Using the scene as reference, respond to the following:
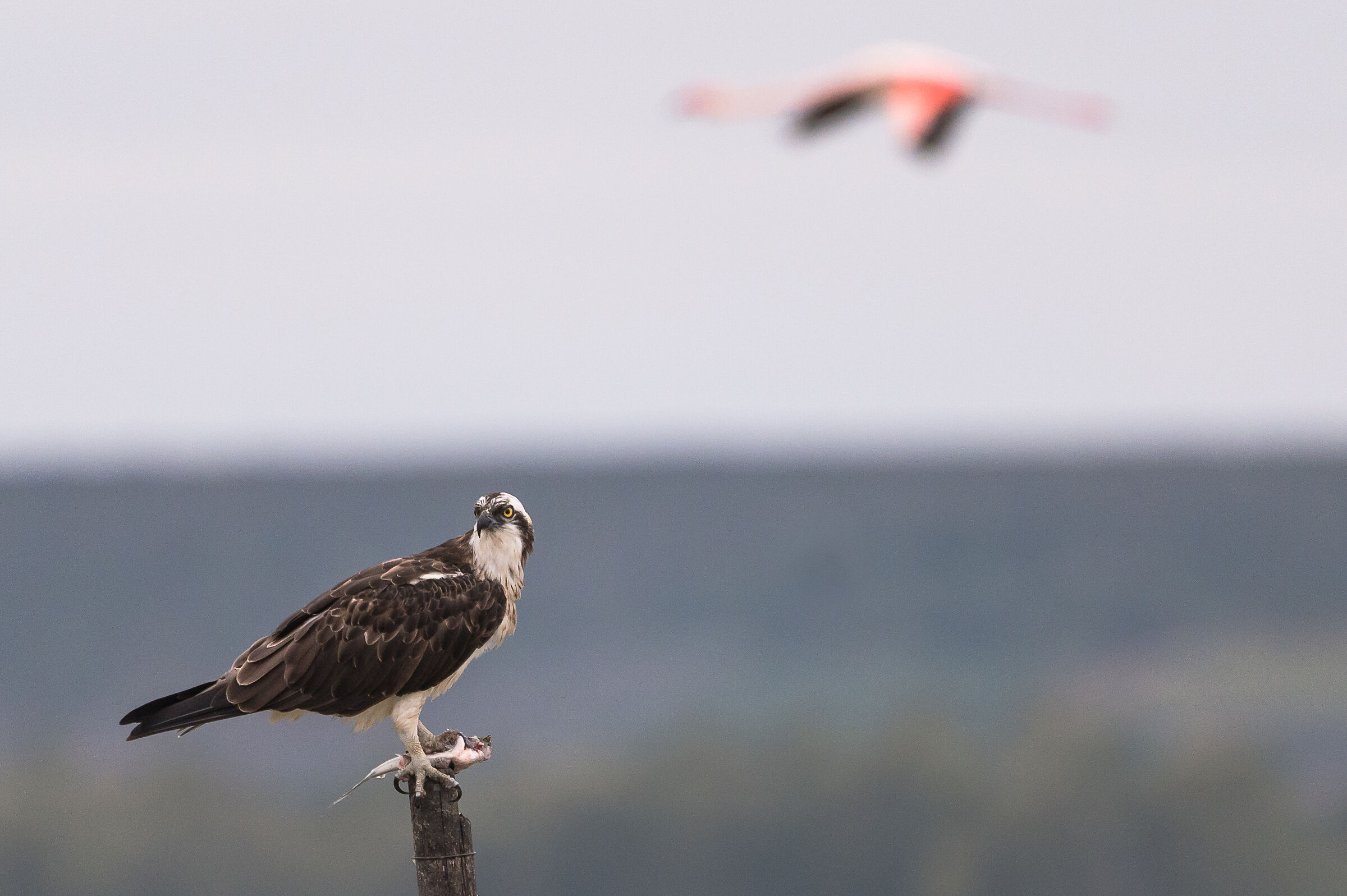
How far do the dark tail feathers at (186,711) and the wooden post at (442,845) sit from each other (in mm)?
1429

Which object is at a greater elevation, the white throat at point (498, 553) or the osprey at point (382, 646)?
the white throat at point (498, 553)

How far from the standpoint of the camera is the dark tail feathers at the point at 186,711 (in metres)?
15.8

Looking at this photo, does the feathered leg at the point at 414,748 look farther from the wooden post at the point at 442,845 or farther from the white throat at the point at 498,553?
the white throat at the point at 498,553

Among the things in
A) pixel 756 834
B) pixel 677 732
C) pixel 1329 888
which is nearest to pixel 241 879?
pixel 756 834

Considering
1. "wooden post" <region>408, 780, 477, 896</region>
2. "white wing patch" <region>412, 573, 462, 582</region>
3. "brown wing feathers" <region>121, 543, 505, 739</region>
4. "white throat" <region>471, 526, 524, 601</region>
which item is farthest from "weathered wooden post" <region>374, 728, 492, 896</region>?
"white throat" <region>471, 526, 524, 601</region>

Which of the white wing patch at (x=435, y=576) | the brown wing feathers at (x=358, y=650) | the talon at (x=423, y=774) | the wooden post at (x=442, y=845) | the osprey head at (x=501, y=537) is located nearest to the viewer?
the wooden post at (x=442, y=845)

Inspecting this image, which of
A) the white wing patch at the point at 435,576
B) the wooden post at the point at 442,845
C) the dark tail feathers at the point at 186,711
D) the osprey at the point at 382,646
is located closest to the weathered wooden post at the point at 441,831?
the wooden post at the point at 442,845

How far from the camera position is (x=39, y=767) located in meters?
151

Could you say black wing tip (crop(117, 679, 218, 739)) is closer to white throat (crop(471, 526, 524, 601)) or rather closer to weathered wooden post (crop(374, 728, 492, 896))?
weathered wooden post (crop(374, 728, 492, 896))

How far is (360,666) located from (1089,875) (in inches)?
5096

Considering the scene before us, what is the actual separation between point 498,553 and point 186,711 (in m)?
2.40

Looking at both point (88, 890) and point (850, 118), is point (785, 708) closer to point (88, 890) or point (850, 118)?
point (88, 890)

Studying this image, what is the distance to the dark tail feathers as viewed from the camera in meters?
15.8

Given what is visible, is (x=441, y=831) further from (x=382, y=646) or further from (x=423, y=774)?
(x=382, y=646)
